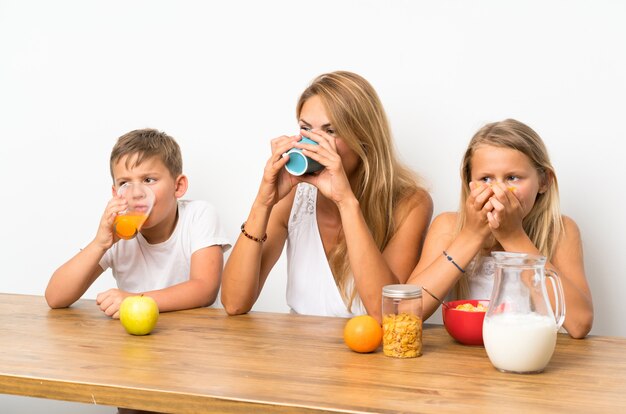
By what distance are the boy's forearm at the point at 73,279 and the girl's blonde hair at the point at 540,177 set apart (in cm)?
90

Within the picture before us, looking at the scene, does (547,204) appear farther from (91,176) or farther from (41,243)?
(41,243)

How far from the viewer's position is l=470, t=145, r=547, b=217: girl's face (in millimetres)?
1762

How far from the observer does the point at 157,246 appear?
2207 mm

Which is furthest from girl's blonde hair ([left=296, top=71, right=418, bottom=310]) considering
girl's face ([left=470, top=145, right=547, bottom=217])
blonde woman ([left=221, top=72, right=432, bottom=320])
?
girl's face ([left=470, top=145, right=547, bottom=217])

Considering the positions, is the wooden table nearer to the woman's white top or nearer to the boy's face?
the woman's white top

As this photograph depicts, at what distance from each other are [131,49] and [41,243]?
32.1 inches

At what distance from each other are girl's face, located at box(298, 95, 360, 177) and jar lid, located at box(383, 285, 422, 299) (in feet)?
1.82

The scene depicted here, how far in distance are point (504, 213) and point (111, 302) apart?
892 millimetres

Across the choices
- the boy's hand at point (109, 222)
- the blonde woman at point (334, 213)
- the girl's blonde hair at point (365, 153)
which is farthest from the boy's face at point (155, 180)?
the girl's blonde hair at point (365, 153)

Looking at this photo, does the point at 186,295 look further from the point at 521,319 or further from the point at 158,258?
the point at 521,319

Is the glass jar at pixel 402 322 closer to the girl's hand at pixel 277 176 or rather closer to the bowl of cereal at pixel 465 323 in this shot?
the bowl of cereal at pixel 465 323

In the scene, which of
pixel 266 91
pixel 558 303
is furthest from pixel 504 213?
pixel 266 91

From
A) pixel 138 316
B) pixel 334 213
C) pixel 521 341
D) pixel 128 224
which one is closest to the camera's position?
pixel 521 341

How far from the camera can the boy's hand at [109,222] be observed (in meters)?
1.91
